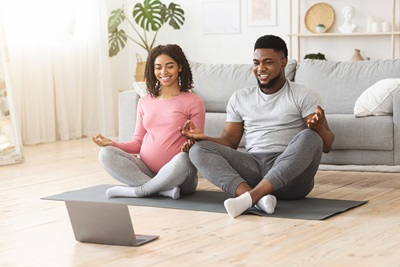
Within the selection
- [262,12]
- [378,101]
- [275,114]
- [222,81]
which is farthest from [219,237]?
[262,12]

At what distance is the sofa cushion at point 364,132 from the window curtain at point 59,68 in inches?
127

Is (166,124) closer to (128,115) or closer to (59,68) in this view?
(128,115)

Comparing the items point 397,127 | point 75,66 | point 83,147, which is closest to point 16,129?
point 83,147

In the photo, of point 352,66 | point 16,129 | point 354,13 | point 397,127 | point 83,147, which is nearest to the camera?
point 397,127

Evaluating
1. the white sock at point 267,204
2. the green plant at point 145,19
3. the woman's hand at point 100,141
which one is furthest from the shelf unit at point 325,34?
the white sock at point 267,204

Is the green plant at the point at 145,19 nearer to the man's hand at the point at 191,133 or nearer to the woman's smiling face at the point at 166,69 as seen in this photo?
the woman's smiling face at the point at 166,69

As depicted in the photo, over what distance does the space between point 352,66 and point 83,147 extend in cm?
268

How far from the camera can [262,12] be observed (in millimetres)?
8078

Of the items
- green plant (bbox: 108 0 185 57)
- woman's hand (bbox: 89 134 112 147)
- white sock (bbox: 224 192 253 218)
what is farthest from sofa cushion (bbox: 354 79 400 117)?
green plant (bbox: 108 0 185 57)

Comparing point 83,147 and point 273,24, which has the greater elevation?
point 273,24

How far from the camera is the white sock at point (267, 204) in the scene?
3658mm

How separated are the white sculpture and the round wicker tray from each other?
0.18 meters

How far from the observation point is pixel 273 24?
8047mm

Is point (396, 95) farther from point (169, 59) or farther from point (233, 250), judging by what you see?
point (233, 250)
